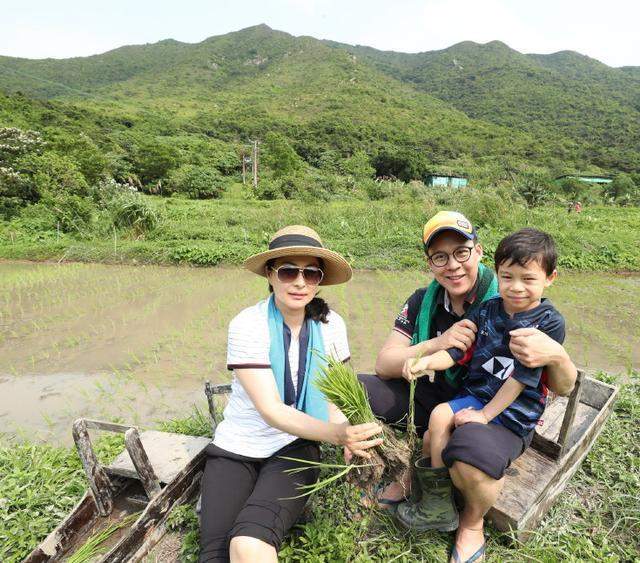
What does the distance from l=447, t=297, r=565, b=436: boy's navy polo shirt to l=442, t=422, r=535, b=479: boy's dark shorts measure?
0.09m

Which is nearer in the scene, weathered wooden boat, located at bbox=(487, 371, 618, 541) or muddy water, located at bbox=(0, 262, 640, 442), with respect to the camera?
weathered wooden boat, located at bbox=(487, 371, 618, 541)

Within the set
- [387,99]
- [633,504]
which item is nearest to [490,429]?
[633,504]

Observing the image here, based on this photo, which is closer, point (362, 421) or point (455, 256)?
point (362, 421)

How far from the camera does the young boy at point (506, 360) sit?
158 cm

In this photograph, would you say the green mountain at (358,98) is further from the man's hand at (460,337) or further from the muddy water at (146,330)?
the man's hand at (460,337)

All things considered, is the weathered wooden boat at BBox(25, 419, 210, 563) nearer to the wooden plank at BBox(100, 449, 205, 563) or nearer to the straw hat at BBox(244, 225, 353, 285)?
the wooden plank at BBox(100, 449, 205, 563)

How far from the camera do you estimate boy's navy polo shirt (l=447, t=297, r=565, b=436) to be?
1.60 meters

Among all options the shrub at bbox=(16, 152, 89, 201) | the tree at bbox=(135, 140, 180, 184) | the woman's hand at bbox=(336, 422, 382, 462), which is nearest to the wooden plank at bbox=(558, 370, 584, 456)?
the woman's hand at bbox=(336, 422, 382, 462)

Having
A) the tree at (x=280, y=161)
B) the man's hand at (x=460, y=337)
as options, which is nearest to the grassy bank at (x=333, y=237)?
the man's hand at (x=460, y=337)

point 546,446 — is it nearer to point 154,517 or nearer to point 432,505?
point 432,505

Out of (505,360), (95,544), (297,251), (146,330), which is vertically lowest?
(146,330)

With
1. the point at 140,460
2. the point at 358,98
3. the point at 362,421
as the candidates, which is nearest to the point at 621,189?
the point at 362,421

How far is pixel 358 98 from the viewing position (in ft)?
201

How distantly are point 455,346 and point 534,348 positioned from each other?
0.37 m
